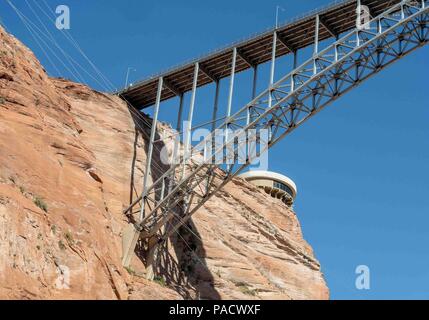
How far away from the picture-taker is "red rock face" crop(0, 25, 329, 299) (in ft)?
112

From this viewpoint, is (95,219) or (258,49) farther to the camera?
(258,49)

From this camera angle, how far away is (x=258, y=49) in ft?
169

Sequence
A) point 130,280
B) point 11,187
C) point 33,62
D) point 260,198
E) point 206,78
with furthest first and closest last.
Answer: point 260,198 < point 206,78 < point 33,62 < point 130,280 < point 11,187

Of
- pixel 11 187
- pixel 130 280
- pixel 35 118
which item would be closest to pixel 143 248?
pixel 130 280

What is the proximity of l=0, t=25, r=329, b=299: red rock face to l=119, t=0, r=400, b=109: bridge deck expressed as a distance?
8.51 feet

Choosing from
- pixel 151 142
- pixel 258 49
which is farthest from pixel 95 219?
pixel 258 49

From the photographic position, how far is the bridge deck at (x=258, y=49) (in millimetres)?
49203

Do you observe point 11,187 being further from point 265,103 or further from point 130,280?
point 265,103

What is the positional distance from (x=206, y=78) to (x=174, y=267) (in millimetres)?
11951

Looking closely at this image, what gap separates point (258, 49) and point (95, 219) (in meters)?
16.8

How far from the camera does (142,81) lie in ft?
180

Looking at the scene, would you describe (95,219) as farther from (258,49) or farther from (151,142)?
(258,49)

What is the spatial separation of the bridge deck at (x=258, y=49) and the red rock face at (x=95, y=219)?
260 centimetres

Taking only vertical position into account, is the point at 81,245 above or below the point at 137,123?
below
